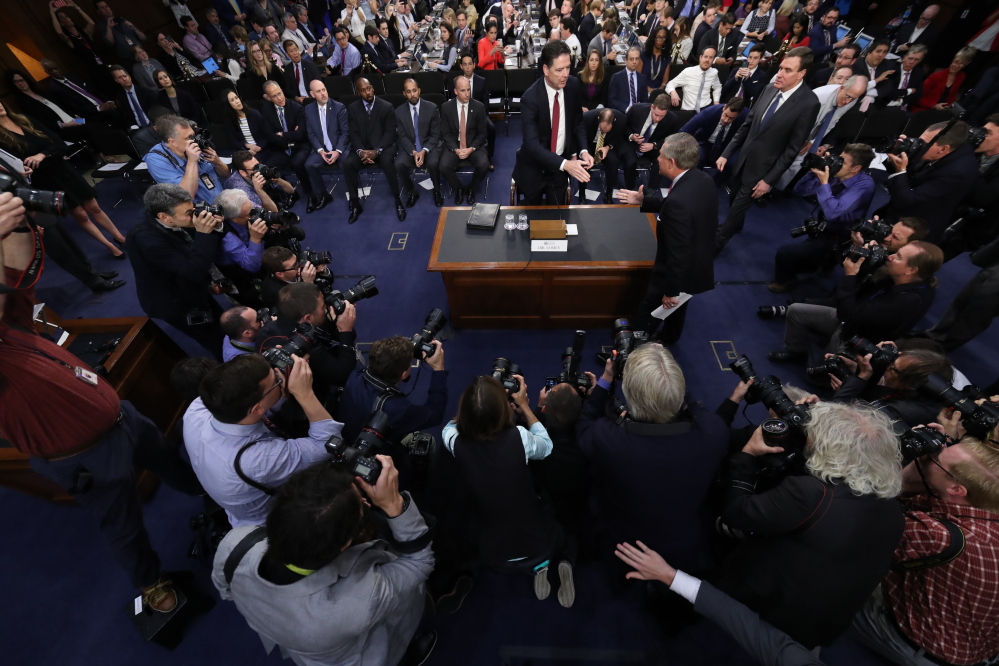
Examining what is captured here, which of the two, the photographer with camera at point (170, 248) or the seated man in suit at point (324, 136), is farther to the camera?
the seated man in suit at point (324, 136)

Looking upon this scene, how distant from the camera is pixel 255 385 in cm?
175

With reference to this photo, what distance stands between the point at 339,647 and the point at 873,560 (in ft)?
5.97

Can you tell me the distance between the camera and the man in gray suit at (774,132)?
140 inches

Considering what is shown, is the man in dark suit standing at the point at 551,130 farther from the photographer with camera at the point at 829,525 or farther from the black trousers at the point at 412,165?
the photographer with camera at the point at 829,525

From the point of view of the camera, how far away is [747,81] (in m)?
5.55

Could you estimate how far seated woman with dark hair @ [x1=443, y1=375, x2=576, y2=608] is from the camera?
5.80 ft

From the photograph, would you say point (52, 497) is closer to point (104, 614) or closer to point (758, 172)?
point (104, 614)

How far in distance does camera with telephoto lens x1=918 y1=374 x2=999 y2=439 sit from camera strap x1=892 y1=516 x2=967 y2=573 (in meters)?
0.60

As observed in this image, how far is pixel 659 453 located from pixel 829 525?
1.90 ft

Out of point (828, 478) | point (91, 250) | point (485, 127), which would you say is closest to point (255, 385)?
point (828, 478)

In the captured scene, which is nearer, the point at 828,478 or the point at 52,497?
the point at 828,478

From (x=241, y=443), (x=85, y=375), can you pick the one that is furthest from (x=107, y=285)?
(x=241, y=443)

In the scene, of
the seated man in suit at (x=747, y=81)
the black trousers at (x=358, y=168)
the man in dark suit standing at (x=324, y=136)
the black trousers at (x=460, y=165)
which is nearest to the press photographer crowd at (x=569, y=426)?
the man in dark suit standing at (x=324, y=136)

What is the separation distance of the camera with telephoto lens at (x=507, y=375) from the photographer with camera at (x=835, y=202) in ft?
9.85
